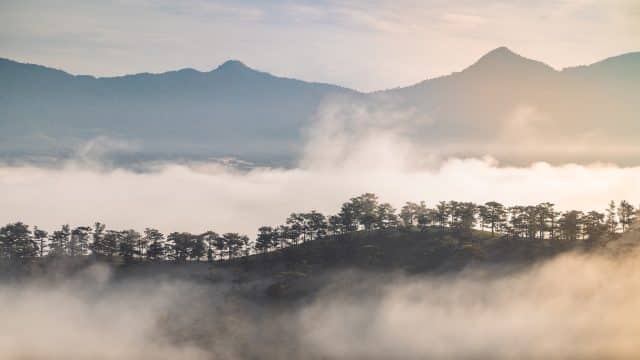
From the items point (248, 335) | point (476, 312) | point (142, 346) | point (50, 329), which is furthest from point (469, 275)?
point (50, 329)

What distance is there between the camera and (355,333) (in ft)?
618

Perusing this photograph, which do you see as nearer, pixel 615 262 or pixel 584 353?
pixel 584 353

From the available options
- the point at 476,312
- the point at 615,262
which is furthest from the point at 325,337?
the point at 615,262

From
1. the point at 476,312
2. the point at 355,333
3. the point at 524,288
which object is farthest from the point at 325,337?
the point at 524,288

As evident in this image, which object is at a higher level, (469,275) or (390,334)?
Answer: (469,275)

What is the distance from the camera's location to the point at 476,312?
18900 cm

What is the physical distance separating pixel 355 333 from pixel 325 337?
345 inches

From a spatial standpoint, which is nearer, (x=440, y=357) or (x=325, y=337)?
(x=440, y=357)

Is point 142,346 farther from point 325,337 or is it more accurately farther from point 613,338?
point 613,338

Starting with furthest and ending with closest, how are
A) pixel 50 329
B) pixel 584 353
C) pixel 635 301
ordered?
pixel 50 329 < pixel 635 301 < pixel 584 353

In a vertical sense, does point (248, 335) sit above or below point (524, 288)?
below

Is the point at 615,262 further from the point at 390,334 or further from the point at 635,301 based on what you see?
the point at 390,334

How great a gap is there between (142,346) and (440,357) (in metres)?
78.5

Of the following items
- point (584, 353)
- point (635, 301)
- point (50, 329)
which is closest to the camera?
point (584, 353)
